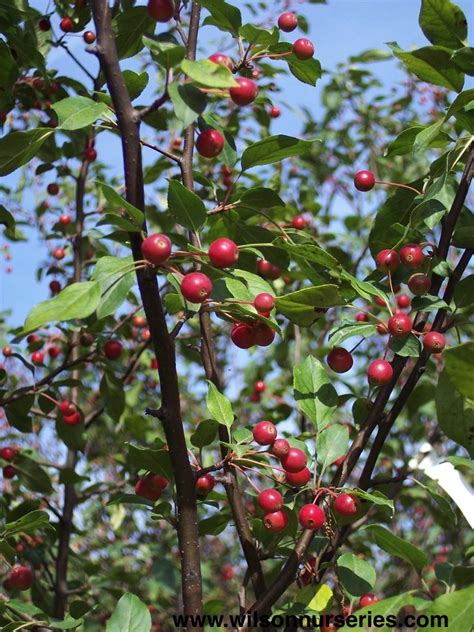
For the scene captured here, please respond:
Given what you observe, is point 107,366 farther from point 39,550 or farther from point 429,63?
point 429,63

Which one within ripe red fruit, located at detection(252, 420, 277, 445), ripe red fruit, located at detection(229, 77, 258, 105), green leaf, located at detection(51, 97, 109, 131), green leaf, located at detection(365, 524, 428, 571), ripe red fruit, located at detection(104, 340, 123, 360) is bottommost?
green leaf, located at detection(365, 524, 428, 571)

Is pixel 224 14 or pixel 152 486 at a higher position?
pixel 224 14

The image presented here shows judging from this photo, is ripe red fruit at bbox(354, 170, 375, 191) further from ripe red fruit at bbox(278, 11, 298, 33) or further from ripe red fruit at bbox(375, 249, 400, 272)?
ripe red fruit at bbox(278, 11, 298, 33)

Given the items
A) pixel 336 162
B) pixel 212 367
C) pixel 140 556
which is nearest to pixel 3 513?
pixel 212 367

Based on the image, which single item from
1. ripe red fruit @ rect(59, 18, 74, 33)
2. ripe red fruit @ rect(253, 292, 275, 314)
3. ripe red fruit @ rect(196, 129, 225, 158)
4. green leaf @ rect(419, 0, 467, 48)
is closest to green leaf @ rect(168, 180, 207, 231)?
ripe red fruit @ rect(196, 129, 225, 158)

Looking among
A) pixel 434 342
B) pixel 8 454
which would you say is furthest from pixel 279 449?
pixel 8 454

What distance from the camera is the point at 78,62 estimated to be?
2.58 meters

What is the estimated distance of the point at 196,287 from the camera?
1.22 m

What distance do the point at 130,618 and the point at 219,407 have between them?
45 cm

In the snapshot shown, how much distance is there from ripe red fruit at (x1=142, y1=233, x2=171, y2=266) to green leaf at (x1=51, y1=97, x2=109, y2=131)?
9.0 inches

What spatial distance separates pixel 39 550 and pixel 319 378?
1478 millimetres

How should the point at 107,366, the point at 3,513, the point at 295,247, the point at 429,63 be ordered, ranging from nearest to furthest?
the point at 295,247 < the point at 429,63 < the point at 3,513 < the point at 107,366

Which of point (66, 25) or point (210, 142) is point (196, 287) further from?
point (66, 25)

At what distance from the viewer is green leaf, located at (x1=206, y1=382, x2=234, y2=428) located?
1482 millimetres
